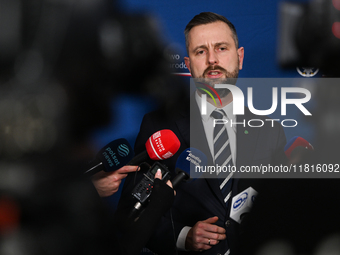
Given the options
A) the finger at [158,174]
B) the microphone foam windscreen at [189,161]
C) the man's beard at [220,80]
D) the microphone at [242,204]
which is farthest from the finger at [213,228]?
the man's beard at [220,80]

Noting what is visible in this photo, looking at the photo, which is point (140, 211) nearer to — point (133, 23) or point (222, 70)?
point (222, 70)

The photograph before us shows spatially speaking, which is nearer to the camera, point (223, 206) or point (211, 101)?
point (223, 206)

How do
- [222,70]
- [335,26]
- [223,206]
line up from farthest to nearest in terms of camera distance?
[222,70] < [223,206] < [335,26]

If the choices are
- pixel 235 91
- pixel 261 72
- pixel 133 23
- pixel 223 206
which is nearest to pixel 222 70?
pixel 235 91

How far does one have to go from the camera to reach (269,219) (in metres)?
0.97

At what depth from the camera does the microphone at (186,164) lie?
1.27 m

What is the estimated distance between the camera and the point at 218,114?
1.72 meters

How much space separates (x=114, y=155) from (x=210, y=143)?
2.04 feet

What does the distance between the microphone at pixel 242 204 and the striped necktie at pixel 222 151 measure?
0.04 m

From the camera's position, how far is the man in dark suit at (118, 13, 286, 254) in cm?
152

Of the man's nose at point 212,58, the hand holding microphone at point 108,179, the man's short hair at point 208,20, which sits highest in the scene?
the man's short hair at point 208,20

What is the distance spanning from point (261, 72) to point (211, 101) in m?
0.36

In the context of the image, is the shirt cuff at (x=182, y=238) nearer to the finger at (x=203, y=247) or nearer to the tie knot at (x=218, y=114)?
the finger at (x=203, y=247)

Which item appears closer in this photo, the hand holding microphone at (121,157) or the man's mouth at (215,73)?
the hand holding microphone at (121,157)
